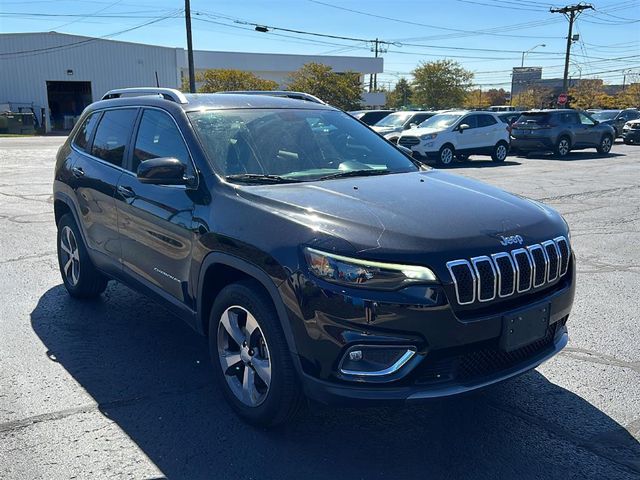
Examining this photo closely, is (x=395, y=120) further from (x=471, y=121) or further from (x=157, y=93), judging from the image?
(x=157, y=93)

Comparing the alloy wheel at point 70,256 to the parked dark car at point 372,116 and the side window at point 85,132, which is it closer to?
the side window at point 85,132

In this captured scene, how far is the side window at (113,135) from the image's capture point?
4688mm

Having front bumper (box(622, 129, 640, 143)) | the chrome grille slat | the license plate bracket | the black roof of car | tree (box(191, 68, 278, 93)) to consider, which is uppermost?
tree (box(191, 68, 278, 93))

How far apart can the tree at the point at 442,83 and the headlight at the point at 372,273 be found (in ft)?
206

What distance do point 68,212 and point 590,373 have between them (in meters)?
4.64

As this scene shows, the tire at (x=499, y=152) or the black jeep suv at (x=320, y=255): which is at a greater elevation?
the black jeep suv at (x=320, y=255)

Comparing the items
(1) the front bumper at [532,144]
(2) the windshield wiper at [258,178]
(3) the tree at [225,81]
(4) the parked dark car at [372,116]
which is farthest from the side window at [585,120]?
(3) the tree at [225,81]

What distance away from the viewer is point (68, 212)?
5594mm

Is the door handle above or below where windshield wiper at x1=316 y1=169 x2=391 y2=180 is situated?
below

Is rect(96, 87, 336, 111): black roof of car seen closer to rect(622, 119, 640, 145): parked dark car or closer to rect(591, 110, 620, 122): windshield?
rect(622, 119, 640, 145): parked dark car

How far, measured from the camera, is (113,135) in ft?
16.1

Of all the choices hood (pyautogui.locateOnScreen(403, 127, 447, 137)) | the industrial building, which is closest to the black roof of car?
hood (pyautogui.locateOnScreen(403, 127, 447, 137))

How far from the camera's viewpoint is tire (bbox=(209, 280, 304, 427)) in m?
3.06

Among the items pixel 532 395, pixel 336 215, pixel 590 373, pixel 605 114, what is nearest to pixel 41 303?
pixel 336 215
